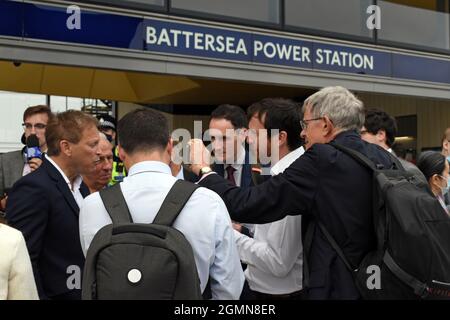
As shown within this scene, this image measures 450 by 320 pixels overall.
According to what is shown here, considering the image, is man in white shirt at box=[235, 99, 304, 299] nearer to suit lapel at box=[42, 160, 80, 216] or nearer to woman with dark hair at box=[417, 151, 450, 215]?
suit lapel at box=[42, 160, 80, 216]

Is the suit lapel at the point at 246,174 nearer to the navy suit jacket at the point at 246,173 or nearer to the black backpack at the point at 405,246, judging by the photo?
the navy suit jacket at the point at 246,173

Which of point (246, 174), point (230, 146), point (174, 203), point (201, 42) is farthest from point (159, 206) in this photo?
point (201, 42)

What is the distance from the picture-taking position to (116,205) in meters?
2.01

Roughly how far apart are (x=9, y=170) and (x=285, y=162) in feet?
9.34

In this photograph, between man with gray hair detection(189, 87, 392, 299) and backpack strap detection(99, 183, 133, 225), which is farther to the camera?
man with gray hair detection(189, 87, 392, 299)

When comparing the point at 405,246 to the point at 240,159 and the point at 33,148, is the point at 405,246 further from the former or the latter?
the point at 33,148

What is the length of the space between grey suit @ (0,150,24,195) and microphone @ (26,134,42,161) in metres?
0.26

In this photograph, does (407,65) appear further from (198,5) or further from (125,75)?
(125,75)

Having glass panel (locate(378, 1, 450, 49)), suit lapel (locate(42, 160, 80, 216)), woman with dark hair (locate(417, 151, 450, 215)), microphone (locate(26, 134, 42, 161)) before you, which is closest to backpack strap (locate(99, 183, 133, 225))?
suit lapel (locate(42, 160, 80, 216))

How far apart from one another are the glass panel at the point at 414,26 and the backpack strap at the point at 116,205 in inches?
310

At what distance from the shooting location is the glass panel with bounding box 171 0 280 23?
7.29 metres

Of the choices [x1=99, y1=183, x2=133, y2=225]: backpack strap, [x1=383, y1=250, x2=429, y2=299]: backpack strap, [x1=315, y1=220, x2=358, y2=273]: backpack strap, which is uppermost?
[x1=99, y1=183, x2=133, y2=225]: backpack strap

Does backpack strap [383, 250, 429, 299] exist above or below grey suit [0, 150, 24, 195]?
below

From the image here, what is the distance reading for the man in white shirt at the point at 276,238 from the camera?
2627 millimetres
